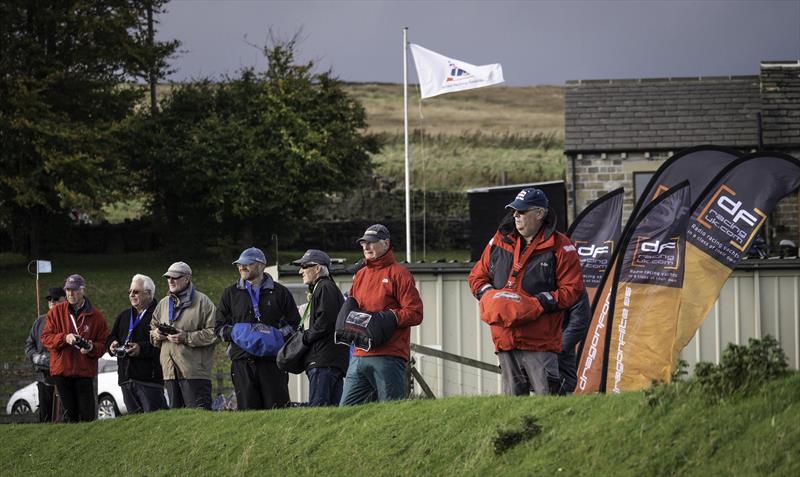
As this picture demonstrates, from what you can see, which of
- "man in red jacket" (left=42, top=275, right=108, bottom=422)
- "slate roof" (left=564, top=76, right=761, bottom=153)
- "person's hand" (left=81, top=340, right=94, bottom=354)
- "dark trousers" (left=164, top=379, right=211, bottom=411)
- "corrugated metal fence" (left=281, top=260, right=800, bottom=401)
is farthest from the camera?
"slate roof" (left=564, top=76, right=761, bottom=153)

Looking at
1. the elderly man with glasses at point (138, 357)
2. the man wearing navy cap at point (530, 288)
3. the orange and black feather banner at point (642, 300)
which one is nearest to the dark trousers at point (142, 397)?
the elderly man with glasses at point (138, 357)

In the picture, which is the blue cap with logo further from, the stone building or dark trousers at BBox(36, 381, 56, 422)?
the stone building

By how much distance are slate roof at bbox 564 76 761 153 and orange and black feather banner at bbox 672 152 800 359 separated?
699 inches

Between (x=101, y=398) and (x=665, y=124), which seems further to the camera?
(x=665, y=124)

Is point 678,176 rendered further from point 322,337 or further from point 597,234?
point 322,337

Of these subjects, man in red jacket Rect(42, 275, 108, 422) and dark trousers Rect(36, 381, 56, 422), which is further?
dark trousers Rect(36, 381, 56, 422)

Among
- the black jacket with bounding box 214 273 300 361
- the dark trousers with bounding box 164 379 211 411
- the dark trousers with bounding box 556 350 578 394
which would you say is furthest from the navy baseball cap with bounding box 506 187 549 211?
the dark trousers with bounding box 164 379 211 411

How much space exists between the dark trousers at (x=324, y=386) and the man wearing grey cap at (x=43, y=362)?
5.04 metres

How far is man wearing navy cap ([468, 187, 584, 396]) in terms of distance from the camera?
1033 cm

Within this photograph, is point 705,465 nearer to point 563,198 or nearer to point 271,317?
point 271,317

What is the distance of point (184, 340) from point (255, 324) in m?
0.95

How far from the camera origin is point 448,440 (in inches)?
355

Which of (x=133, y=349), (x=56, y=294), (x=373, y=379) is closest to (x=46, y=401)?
(x=56, y=294)

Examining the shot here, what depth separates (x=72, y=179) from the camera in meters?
41.9
